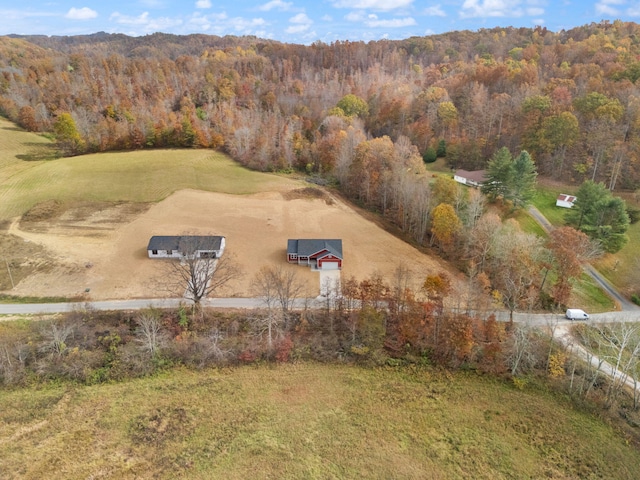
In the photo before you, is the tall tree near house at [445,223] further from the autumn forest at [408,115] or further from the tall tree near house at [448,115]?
the tall tree near house at [448,115]

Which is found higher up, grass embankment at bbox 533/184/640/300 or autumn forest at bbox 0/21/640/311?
autumn forest at bbox 0/21/640/311

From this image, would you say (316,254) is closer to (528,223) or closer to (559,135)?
(528,223)

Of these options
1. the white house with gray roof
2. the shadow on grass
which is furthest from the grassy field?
the shadow on grass

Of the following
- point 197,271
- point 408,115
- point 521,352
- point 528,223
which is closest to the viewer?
point 521,352

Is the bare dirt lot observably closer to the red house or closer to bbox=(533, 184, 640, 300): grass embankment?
the red house

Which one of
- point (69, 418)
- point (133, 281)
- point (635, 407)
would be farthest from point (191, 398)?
point (635, 407)

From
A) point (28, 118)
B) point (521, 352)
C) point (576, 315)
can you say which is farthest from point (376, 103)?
point (28, 118)

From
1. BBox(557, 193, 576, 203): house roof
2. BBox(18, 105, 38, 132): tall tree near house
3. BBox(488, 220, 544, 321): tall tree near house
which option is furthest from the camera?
BBox(18, 105, 38, 132): tall tree near house
